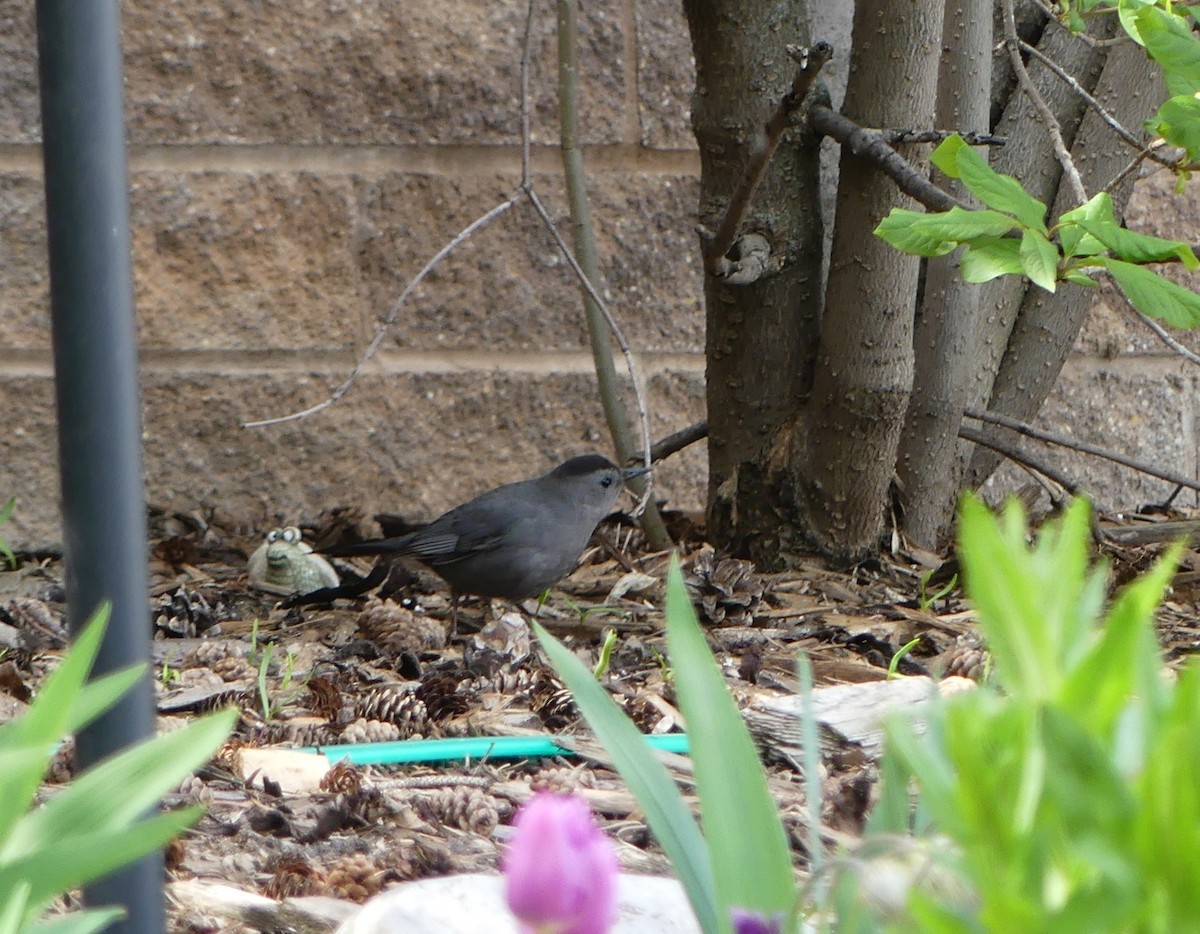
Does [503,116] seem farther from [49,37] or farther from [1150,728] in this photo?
[1150,728]

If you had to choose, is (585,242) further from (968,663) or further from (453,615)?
(968,663)

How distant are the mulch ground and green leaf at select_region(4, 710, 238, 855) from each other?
0.60 m

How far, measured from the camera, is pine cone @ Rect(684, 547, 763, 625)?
2.61 metres

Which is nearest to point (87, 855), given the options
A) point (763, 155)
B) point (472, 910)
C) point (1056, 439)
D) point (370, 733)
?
point (472, 910)

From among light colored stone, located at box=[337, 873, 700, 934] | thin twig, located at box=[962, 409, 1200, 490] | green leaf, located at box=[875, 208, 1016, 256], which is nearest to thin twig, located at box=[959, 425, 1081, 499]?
thin twig, located at box=[962, 409, 1200, 490]

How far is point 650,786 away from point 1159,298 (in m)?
1.18

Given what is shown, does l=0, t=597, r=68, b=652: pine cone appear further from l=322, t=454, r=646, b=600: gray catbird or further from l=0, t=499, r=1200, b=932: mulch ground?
l=322, t=454, r=646, b=600: gray catbird

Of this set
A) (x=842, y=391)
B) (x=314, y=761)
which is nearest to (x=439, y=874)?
(x=314, y=761)

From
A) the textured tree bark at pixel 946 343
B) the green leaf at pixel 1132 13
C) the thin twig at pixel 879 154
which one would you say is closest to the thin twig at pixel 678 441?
the textured tree bark at pixel 946 343

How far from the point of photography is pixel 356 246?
10.6 ft

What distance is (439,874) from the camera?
1.34 meters

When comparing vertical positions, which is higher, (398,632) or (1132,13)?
(1132,13)

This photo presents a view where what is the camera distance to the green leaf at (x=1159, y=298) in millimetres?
1655

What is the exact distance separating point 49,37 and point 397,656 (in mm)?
1841
